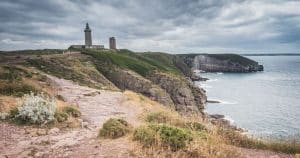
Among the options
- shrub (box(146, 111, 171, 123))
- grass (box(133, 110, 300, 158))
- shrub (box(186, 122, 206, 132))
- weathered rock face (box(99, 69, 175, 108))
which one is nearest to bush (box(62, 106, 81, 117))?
shrub (box(146, 111, 171, 123))

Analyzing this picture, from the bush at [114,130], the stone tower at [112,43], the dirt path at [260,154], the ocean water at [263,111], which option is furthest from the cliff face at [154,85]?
the bush at [114,130]

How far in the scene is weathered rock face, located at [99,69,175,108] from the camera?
72812 millimetres

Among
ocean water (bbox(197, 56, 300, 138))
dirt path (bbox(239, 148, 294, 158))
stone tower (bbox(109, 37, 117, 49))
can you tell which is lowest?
ocean water (bbox(197, 56, 300, 138))

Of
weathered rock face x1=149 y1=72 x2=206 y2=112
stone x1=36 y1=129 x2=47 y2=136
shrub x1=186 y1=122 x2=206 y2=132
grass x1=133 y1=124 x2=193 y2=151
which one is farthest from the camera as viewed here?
weathered rock face x1=149 y1=72 x2=206 y2=112

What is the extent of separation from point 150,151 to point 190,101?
3040 inches

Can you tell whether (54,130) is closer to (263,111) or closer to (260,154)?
(260,154)

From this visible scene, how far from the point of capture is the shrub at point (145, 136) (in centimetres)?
930

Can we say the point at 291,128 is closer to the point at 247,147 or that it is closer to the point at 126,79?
the point at 126,79

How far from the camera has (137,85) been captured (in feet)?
244

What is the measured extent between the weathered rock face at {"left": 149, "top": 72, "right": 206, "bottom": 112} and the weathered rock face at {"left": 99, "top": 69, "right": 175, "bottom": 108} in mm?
7399

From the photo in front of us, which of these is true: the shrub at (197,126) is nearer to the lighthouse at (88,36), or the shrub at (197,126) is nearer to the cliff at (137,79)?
the cliff at (137,79)

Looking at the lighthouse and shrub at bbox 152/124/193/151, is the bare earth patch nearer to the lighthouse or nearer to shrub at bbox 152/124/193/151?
shrub at bbox 152/124/193/151

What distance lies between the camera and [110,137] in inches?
427

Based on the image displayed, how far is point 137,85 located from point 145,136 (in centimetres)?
6502
